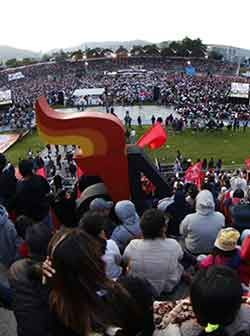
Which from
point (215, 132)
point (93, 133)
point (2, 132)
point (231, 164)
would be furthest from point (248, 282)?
point (2, 132)

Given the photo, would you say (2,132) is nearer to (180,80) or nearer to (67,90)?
(67,90)

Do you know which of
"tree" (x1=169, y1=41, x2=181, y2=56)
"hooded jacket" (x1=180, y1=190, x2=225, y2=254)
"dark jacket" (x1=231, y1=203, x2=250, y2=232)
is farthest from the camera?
"tree" (x1=169, y1=41, x2=181, y2=56)

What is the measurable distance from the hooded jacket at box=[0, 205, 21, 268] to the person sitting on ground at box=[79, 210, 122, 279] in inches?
56.4

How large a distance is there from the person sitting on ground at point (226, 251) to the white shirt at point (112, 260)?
0.79 metres

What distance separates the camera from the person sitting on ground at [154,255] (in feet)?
14.1

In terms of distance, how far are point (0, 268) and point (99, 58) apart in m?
64.7

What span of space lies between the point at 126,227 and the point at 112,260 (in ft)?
2.54

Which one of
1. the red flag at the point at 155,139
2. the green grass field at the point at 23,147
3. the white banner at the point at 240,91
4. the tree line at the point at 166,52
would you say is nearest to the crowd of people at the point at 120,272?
the red flag at the point at 155,139

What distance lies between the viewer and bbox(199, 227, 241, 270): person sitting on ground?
4098 mm

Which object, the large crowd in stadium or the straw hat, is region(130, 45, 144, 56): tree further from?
the straw hat

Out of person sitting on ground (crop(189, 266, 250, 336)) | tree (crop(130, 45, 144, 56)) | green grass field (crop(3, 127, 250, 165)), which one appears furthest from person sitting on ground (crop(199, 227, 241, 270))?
tree (crop(130, 45, 144, 56))

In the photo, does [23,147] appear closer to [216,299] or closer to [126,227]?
[126,227]

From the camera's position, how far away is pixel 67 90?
50.1m

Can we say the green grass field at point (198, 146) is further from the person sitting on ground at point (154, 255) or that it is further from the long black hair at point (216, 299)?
the long black hair at point (216, 299)
